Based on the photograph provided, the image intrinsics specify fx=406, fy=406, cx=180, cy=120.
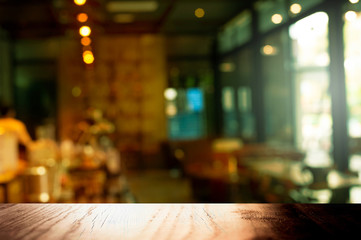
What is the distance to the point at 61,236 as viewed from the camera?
0.85 meters

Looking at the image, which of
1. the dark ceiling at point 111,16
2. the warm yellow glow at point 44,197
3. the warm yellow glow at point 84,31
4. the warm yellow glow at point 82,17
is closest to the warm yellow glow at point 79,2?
the warm yellow glow at point 82,17

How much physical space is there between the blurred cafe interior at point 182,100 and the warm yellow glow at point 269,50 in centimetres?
3

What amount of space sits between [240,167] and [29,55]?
7.09m

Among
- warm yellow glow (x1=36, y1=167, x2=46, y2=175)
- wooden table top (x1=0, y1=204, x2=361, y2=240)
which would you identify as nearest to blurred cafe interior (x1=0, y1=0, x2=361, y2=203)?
warm yellow glow (x1=36, y1=167, x2=46, y2=175)

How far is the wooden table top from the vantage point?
849mm

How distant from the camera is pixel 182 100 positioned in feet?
37.9

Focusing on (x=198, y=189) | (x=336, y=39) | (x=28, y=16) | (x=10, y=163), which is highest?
(x=28, y=16)

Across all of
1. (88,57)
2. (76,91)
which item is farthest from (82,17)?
(76,91)

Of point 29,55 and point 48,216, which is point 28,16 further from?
point 48,216

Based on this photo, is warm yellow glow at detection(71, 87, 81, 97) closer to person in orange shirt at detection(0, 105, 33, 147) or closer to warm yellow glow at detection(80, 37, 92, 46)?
warm yellow glow at detection(80, 37, 92, 46)

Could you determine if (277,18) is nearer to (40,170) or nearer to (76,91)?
(76,91)

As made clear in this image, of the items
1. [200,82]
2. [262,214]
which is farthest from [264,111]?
[262,214]

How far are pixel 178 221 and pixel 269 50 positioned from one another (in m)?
8.46

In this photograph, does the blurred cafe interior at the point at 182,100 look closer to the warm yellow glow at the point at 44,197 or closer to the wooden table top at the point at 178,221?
the warm yellow glow at the point at 44,197
